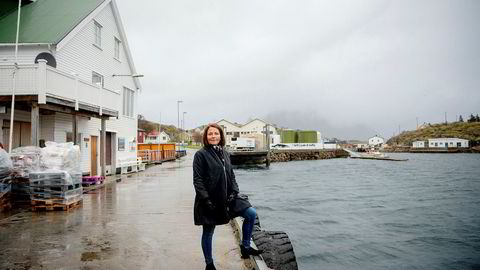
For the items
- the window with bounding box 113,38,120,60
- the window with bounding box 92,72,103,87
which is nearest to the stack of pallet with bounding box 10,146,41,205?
the window with bounding box 92,72,103,87

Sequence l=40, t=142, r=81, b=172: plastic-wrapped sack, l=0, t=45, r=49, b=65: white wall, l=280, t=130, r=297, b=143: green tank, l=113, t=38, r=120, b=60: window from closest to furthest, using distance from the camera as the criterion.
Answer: l=40, t=142, r=81, b=172: plastic-wrapped sack, l=0, t=45, r=49, b=65: white wall, l=113, t=38, r=120, b=60: window, l=280, t=130, r=297, b=143: green tank

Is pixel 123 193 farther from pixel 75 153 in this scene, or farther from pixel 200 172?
pixel 200 172

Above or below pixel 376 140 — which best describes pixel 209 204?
below

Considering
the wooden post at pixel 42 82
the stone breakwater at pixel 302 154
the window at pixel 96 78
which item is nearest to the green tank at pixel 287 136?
the stone breakwater at pixel 302 154

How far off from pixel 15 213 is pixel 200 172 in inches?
264

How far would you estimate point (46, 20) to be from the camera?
15.0 m

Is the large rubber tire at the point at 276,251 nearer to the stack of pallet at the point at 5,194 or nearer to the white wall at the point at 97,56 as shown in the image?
the stack of pallet at the point at 5,194

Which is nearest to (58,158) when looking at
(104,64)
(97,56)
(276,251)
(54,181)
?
(54,181)

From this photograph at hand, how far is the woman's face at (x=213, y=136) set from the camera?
4031mm

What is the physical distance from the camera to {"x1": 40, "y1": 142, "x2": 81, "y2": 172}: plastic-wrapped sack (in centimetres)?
877

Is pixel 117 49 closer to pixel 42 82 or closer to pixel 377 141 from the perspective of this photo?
pixel 42 82

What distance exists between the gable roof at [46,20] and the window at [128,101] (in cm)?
559

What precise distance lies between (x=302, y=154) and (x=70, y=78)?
61.1m

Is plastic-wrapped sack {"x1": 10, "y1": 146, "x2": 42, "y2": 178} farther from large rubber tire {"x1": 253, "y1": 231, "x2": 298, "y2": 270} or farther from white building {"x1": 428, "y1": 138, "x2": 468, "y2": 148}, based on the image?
white building {"x1": 428, "y1": 138, "x2": 468, "y2": 148}
